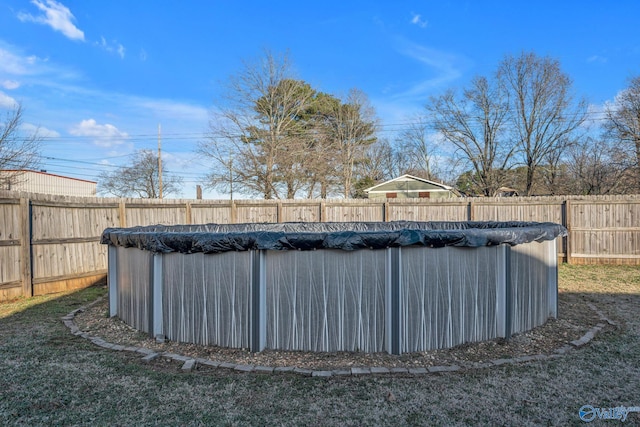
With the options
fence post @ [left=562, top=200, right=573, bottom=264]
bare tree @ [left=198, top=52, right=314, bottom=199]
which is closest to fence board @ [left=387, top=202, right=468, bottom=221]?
fence post @ [left=562, top=200, right=573, bottom=264]

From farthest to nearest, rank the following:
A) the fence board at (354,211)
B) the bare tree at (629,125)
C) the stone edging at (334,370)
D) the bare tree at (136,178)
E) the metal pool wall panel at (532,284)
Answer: the bare tree at (136,178), the bare tree at (629,125), the fence board at (354,211), the metal pool wall panel at (532,284), the stone edging at (334,370)

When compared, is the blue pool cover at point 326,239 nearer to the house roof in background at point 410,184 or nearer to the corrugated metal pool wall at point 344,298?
the corrugated metal pool wall at point 344,298

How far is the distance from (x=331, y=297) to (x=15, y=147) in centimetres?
1305

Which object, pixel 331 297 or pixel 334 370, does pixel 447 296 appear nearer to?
pixel 331 297

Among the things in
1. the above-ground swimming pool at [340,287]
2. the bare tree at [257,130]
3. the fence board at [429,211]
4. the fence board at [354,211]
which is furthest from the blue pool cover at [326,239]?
the bare tree at [257,130]

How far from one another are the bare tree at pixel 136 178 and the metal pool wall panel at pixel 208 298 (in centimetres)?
2521

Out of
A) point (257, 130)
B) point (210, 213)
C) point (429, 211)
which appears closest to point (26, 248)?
point (210, 213)

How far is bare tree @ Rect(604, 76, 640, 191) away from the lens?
13.7m

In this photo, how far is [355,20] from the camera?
1009cm

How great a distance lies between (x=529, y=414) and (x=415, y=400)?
65cm

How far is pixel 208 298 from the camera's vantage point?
3.26m

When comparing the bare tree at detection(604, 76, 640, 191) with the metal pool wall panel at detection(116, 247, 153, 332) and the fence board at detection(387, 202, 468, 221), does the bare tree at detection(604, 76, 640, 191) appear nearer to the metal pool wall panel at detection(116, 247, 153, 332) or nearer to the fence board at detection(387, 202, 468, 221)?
the fence board at detection(387, 202, 468, 221)

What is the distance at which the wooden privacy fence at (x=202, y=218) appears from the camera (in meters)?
5.60

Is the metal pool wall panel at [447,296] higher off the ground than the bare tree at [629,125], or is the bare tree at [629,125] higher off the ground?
the bare tree at [629,125]
